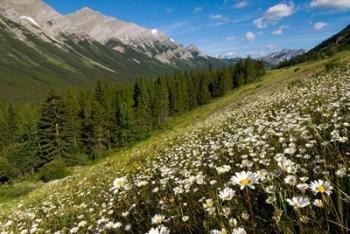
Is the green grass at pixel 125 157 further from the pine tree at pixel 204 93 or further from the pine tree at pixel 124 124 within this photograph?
the pine tree at pixel 204 93

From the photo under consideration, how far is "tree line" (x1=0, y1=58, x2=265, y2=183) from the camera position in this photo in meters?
61.6

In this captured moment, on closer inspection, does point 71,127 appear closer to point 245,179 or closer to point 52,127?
point 52,127

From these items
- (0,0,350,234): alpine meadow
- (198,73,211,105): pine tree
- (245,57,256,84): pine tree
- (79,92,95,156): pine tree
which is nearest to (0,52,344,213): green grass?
(0,0,350,234): alpine meadow

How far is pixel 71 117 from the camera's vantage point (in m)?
63.8

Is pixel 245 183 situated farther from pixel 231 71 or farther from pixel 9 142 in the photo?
pixel 231 71

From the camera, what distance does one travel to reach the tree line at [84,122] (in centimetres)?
6162

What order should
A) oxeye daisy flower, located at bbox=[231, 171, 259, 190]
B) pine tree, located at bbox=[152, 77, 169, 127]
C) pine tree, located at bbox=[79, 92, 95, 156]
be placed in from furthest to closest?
pine tree, located at bbox=[152, 77, 169, 127]
pine tree, located at bbox=[79, 92, 95, 156]
oxeye daisy flower, located at bbox=[231, 171, 259, 190]

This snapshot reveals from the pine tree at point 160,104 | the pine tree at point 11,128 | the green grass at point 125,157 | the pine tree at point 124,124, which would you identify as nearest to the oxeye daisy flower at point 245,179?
the green grass at point 125,157

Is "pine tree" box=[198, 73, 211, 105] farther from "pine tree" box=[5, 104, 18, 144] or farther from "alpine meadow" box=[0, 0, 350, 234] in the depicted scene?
"pine tree" box=[5, 104, 18, 144]

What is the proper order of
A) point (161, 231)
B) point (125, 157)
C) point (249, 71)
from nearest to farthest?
point (161, 231)
point (125, 157)
point (249, 71)

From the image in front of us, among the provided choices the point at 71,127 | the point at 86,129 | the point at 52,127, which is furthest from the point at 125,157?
the point at 86,129

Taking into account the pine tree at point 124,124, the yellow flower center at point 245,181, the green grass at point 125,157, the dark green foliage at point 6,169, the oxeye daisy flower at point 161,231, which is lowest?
the dark green foliage at point 6,169

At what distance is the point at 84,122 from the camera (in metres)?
70.0

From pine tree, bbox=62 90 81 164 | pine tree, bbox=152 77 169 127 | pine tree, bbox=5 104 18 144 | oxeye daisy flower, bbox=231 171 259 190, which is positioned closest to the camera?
oxeye daisy flower, bbox=231 171 259 190
